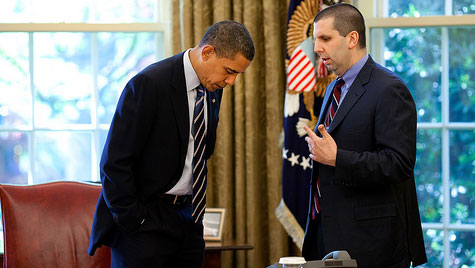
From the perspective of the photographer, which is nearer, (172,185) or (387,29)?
(172,185)

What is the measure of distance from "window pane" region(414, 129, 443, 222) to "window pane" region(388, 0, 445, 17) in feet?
2.48

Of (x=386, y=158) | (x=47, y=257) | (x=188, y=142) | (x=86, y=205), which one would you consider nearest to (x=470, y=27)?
(x=386, y=158)

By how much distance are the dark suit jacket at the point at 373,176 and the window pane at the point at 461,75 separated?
1.68 metres

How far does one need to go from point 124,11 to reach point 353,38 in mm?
2017

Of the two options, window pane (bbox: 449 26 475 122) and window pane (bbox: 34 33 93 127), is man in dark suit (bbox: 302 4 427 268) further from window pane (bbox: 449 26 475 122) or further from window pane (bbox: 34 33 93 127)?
window pane (bbox: 34 33 93 127)

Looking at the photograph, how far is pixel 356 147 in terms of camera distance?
2.35 metres

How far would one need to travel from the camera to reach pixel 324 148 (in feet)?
7.51

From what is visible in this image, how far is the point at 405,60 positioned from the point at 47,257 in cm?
248

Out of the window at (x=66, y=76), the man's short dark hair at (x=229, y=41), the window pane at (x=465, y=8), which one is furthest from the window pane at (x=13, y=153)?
the window pane at (x=465, y=8)

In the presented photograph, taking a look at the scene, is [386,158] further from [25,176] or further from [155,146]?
[25,176]

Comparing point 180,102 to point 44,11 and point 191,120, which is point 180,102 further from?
point 44,11

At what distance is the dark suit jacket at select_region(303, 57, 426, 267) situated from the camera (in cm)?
225

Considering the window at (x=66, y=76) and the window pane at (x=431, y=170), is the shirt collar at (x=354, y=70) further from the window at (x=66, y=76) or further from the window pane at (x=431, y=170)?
the window at (x=66, y=76)

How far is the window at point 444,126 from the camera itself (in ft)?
12.7
